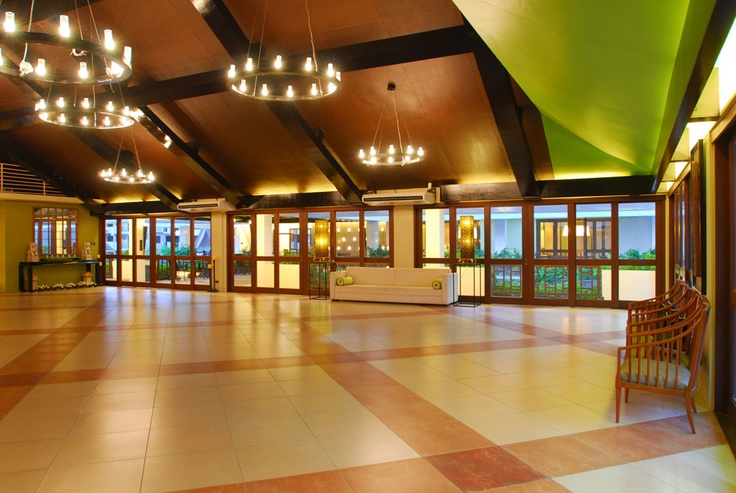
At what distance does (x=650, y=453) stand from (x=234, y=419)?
10.1ft

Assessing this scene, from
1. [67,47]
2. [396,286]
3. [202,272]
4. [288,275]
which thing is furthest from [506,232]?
[202,272]

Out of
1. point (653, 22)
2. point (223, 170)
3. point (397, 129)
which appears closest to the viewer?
point (653, 22)

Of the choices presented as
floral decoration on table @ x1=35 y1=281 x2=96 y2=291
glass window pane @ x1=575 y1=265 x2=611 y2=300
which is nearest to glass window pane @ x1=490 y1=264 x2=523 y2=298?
glass window pane @ x1=575 y1=265 x2=611 y2=300

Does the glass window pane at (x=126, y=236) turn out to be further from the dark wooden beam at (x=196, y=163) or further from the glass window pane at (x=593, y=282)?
the glass window pane at (x=593, y=282)

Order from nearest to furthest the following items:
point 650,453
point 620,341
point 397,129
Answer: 1. point 650,453
2. point 620,341
3. point 397,129

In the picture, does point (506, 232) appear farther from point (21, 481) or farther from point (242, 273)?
point (21, 481)

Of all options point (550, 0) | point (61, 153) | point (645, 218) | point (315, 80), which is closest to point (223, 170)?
point (61, 153)

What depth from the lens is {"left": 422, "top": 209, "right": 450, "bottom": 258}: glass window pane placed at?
12359mm

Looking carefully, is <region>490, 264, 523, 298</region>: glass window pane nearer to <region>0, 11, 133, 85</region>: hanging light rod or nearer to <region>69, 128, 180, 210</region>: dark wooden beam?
<region>0, 11, 133, 85</region>: hanging light rod

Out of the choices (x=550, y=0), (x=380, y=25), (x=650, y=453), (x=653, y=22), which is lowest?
(x=650, y=453)

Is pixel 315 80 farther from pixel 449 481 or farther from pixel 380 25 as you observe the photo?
pixel 449 481

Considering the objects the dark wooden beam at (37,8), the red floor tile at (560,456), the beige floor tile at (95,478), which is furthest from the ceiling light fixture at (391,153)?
the beige floor tile at (95,478)

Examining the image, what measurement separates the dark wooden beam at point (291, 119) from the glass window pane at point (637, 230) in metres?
5.95

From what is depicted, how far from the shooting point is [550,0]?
9.54ft
